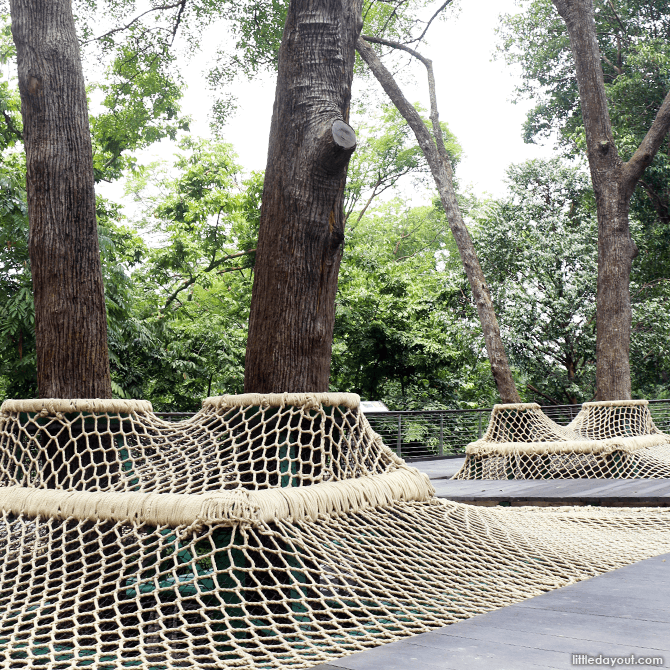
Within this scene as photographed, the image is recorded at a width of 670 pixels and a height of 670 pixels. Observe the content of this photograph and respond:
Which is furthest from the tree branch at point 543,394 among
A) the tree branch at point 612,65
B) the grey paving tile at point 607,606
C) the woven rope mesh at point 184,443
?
the grey paving tile at point 607,606

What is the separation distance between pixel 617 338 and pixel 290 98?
14.7 ft

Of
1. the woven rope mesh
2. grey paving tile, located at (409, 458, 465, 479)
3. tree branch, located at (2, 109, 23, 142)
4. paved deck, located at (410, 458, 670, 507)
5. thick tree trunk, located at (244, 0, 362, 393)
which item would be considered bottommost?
grey paving tile, located at (409, 458, 465, 479)

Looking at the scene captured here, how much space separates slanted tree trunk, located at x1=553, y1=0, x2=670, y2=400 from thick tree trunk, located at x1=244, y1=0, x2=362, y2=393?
14.0ft

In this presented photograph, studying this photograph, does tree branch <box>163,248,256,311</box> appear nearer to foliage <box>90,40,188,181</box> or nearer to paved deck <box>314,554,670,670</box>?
foliage <box>90,40,188,181</box>

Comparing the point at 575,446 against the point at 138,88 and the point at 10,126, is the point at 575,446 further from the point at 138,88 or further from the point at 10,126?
the point at 10,126

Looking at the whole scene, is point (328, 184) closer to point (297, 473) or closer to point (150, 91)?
point (297, 473)

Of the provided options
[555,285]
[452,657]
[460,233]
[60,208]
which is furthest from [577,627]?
[555,285]

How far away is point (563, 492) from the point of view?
166 inches

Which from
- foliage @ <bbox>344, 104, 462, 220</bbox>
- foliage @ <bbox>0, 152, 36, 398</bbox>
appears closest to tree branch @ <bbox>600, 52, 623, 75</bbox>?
foliage @ <bbox>344, 104, 462, 220</bbox>

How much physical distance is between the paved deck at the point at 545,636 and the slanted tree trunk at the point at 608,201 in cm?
458

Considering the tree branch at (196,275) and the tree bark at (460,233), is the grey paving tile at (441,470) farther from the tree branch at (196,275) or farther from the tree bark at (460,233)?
the tree branch at (196,275)

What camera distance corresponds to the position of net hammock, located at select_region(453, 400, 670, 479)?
200 inches

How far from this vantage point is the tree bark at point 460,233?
6.45m

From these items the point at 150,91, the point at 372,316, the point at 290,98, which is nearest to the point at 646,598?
the point at 290,98
